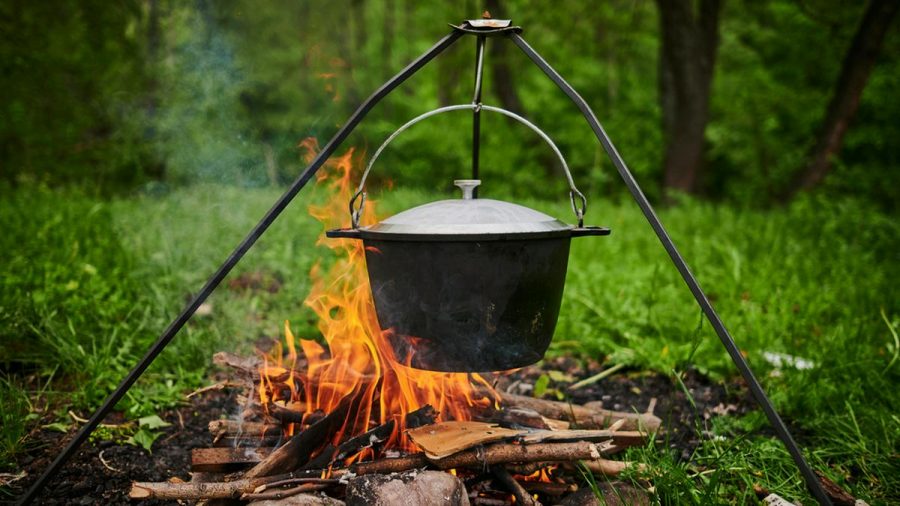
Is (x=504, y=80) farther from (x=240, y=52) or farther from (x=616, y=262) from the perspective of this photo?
(x=616, y=262)

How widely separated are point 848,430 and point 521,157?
11.7 m

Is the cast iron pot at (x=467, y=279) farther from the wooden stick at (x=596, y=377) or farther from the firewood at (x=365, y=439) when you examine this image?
the wooden stick at (x=596, y=377)

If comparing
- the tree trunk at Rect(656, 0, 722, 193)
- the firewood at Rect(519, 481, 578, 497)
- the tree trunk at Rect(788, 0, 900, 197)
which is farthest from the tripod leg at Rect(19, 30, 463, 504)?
the tree trunk at Rect(788, 0, 900, 197)

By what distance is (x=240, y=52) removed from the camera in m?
12.1

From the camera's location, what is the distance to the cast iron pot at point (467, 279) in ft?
6.64

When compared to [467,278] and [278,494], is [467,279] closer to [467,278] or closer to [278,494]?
[467,278]

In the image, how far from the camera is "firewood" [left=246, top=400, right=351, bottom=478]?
7.13 ft

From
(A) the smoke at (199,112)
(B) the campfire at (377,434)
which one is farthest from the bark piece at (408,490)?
(A) the smoke at (199,112)

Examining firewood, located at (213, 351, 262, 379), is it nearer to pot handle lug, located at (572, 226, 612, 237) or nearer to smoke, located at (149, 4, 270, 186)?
pot handle lug, located at (572, 226, 612, 237)

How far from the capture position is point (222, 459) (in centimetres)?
227

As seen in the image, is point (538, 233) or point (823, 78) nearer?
point (538, 233)

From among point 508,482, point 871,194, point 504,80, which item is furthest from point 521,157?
point 508,482

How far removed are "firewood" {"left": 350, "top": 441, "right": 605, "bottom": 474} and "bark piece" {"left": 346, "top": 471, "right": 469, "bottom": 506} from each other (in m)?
0.10

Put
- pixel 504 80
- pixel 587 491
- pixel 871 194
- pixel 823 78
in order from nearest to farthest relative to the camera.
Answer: pixel 587 491, pixel 871 194, pixel 504 80, pixel 823 78
